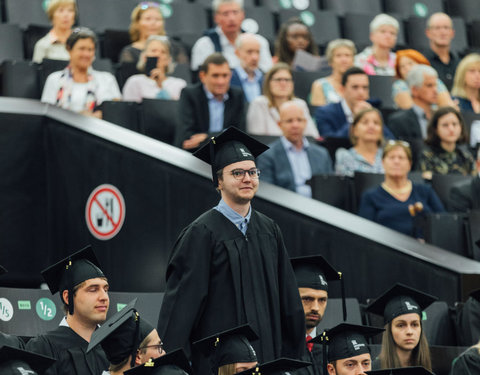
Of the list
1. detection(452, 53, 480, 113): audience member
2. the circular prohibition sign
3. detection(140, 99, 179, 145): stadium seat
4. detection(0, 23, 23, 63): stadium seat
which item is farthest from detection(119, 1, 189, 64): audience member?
detection(452, 53, 480, 113): audience member

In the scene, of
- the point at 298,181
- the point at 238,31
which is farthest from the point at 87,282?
the point at 238,31

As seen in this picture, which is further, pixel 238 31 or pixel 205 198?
pixel 238 31

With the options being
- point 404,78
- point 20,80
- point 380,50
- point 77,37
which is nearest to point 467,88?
point 404,78

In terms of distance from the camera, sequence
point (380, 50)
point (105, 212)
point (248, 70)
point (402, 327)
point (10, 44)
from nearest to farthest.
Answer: point (402, 327) < point (105, 212) < point (248, 70) < point (10, 44) < point (380, 50)

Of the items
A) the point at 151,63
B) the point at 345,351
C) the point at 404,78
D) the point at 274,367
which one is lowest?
the point at 345,351

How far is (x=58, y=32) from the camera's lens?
9.27 meters

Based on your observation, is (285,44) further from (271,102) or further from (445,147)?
(445,147)

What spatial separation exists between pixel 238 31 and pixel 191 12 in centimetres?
130

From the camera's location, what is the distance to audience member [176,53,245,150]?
27.8ft

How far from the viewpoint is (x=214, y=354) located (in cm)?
539

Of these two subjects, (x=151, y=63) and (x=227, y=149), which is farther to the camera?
(x=151, y=63)

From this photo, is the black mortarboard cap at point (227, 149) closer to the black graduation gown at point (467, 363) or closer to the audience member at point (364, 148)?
the black graduation gown at point (467, 363)

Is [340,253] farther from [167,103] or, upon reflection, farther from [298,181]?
[167,103]

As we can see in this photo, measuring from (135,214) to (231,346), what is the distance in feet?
9.20
